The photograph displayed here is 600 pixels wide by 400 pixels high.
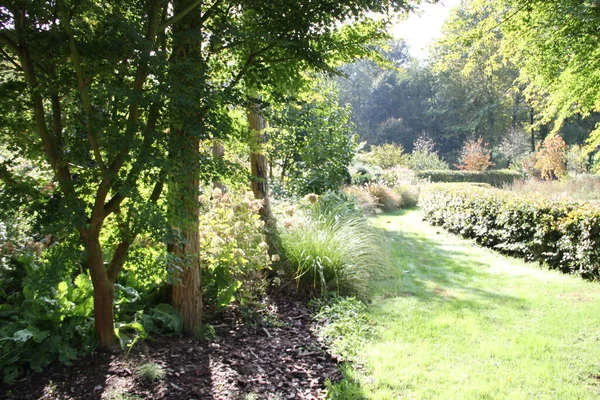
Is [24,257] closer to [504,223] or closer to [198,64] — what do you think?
[198,64]

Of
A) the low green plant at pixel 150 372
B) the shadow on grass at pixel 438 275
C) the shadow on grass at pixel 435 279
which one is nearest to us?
the low green plant at pixel 150 372

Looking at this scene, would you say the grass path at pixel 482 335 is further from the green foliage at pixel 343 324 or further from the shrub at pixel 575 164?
the shrub at pixel 575 164

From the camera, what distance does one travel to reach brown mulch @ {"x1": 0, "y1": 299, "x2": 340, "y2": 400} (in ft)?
8.18

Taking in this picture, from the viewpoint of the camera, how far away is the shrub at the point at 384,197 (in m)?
14.2

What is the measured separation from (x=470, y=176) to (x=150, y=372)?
23032 mm

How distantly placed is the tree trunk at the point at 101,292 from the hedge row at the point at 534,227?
6.07 meters

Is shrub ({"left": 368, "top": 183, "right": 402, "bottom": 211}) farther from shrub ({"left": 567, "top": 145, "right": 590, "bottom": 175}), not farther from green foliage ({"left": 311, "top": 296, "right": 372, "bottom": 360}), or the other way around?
shrub ({"left": 567, "top": 145, "right": 590, "bottom": 175})

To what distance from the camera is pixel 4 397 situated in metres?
2.41

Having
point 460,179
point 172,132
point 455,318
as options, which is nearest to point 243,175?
point 172,132

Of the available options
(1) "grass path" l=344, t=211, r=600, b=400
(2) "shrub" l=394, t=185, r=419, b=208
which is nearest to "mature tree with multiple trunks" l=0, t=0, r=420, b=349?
(1) "grass path" l=344, t=211, r=600, b=400

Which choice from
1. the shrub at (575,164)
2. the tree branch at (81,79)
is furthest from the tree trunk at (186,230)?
the shrub at (575,164)

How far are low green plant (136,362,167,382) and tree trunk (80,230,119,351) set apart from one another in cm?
34

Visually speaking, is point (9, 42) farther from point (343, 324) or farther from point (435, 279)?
point (435, 279)

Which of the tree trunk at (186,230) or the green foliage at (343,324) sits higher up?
the tree trunk at (186,230)
